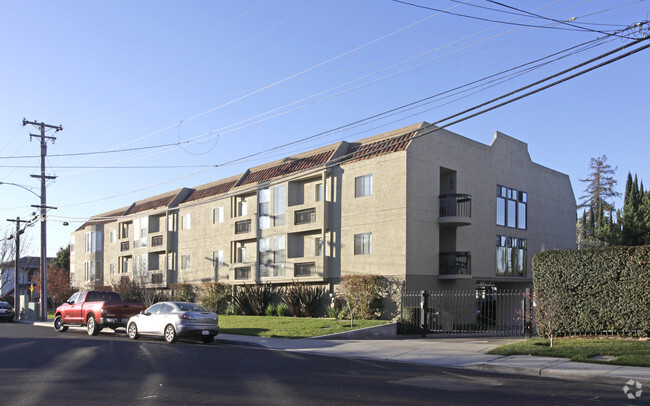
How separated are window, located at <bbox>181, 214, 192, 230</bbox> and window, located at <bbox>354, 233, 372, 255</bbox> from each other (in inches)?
663

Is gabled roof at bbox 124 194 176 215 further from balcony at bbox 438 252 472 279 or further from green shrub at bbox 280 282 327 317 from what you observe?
balcony at bbox 438 252 472 279

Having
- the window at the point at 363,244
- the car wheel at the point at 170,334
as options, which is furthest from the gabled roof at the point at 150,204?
the car wheel at the point at 170,334

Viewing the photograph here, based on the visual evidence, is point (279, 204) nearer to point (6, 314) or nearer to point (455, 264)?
point (455, 264)

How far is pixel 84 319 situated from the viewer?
967 inches

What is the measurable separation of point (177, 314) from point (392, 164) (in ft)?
40.9

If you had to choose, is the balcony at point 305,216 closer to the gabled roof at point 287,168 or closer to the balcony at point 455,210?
the gabled roof at point 287,168

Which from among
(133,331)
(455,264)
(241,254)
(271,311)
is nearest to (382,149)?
(455,264)

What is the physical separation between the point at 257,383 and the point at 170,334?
9.99 metres

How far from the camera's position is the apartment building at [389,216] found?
90.2 feet

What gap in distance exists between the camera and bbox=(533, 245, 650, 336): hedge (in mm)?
17219

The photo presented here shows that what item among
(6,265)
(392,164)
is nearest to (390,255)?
(392,164)

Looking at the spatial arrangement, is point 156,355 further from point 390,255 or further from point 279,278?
point 279,278

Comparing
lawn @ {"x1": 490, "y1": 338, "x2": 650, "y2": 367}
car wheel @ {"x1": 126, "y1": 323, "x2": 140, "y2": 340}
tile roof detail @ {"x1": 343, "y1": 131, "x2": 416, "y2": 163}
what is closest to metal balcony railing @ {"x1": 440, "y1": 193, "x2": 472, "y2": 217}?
tile roof detail @ {"x1": 343, "y1": 131, "x2": 416, "y2": 163}

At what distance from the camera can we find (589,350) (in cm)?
1487
